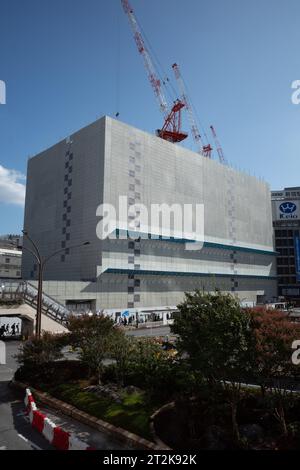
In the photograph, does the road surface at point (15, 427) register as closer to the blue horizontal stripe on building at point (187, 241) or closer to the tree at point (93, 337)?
the tree at point (93, 337)

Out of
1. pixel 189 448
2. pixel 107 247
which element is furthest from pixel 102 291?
pixel 189 448

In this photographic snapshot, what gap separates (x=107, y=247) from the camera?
219 feet

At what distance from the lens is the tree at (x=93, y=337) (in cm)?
2008

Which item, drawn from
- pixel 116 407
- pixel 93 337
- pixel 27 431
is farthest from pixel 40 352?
pixel 116 407

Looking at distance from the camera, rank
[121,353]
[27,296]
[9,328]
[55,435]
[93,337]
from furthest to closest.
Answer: [9,328]
[27,296]
[93,337]
[121,353]
[55,435]

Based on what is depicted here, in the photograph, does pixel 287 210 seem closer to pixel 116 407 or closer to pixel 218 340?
pixel 116 407

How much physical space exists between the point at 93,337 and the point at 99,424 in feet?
21.6

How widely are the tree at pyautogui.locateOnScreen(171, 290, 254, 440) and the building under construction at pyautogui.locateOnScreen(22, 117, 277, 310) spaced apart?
40.7 meters

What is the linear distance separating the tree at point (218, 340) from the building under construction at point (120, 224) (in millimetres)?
40669

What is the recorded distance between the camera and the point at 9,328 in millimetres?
53281

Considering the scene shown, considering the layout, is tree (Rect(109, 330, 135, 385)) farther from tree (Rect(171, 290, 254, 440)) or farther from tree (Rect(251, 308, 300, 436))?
tree (Rect(251, 308, 300, 436))

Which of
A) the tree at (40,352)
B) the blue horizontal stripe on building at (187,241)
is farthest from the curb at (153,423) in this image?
the blue horizontal stripe on building at (187,241)

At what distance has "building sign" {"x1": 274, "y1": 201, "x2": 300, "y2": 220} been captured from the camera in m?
121

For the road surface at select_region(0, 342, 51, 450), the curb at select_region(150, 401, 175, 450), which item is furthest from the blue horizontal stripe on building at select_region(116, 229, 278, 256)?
the curb at select_region(150, 401, 175, 450)
